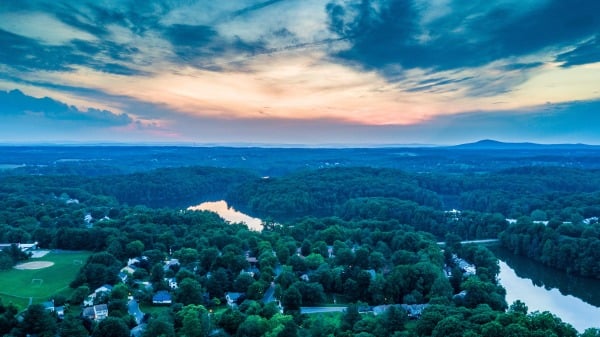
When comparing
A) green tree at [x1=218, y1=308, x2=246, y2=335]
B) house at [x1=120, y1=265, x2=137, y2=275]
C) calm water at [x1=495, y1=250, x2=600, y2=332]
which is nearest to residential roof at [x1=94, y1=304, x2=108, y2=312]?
green tree at [x1=218, y1=308, x2=246, y2=335]

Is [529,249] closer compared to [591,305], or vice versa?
[591,305]

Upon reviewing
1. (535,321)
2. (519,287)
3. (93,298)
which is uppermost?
(535,321)

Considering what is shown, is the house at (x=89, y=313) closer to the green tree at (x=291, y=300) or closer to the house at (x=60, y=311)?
the house at (x=60, y=311)

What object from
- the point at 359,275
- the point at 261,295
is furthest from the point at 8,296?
the point at 359,275

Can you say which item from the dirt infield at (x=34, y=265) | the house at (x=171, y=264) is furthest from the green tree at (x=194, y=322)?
the dirt infield at (x=34, y=265)

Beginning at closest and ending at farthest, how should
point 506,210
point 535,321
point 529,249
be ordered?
point 535,321 → point 529,249 → point 506,210

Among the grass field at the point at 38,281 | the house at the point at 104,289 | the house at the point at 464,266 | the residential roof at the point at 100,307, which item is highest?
the residential roof at the point at 100,307

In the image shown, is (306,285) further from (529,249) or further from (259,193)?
(259,193)

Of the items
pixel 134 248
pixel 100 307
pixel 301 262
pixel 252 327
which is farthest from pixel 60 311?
pixel 301 262
